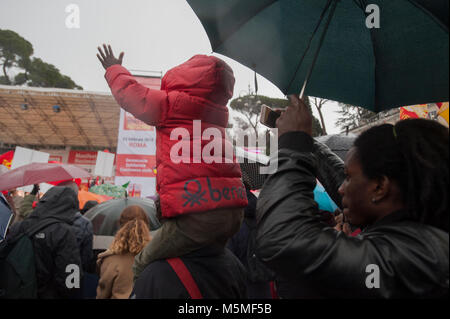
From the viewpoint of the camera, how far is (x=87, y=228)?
149 inches

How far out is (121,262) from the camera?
300cm

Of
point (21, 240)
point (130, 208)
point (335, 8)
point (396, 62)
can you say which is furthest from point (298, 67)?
point (21, 240)

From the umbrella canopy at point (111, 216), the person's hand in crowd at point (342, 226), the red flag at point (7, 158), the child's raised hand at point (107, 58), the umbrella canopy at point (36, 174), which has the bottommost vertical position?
the person's hand in crowd at point (342, 226)

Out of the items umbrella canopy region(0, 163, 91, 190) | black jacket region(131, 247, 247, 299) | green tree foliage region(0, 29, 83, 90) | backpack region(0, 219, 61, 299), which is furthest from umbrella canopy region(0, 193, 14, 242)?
green tree foliage region(0, 29, 83, 90)

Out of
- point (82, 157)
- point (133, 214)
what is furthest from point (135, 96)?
point (82, 157)

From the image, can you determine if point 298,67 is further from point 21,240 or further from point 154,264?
point 21,240

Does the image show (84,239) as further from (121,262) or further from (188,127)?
(188,127)

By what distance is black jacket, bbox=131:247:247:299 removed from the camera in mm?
1147

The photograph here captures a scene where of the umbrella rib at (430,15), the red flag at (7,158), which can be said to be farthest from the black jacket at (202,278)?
the red flag at (7,158)

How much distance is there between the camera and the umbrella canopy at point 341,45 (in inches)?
44.6

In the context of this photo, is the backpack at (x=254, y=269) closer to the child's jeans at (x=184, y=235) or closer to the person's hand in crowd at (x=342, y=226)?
the person's hand in crowd at (x=342, y=226)

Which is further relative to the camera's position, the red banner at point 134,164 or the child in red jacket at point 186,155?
the red banner at point 134,164

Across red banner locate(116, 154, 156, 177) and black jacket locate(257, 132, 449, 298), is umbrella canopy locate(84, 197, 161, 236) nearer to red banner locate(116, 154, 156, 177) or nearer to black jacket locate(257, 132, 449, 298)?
black jacket locate(257, 132, 449, 298)

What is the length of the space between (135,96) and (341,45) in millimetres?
933
